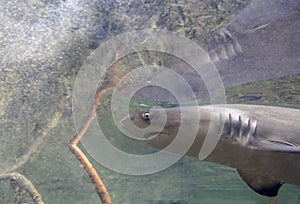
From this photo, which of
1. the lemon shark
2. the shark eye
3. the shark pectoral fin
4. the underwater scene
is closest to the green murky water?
the underwater scene

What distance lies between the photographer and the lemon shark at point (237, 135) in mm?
4117

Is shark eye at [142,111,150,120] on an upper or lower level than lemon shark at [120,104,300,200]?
upper

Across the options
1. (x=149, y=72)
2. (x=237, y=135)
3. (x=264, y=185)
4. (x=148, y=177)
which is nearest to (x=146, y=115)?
(x=237, y=135)

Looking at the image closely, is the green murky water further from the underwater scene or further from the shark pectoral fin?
the shark pectoral fin

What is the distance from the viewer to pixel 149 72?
28.9 ft

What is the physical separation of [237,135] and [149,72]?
189 inches

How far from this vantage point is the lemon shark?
13.5 feet

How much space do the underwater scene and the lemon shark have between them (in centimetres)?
2

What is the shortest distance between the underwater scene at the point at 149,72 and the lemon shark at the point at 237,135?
0.06ft

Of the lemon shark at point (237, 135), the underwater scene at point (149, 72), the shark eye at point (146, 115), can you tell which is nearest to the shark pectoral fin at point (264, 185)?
the underwater scene at point (149, 72)

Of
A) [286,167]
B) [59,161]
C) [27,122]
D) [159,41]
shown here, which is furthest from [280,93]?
[59,161]

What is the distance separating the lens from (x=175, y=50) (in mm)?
7902

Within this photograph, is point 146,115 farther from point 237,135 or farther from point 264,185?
point 264,185

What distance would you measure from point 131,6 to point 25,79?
12.4 ft
